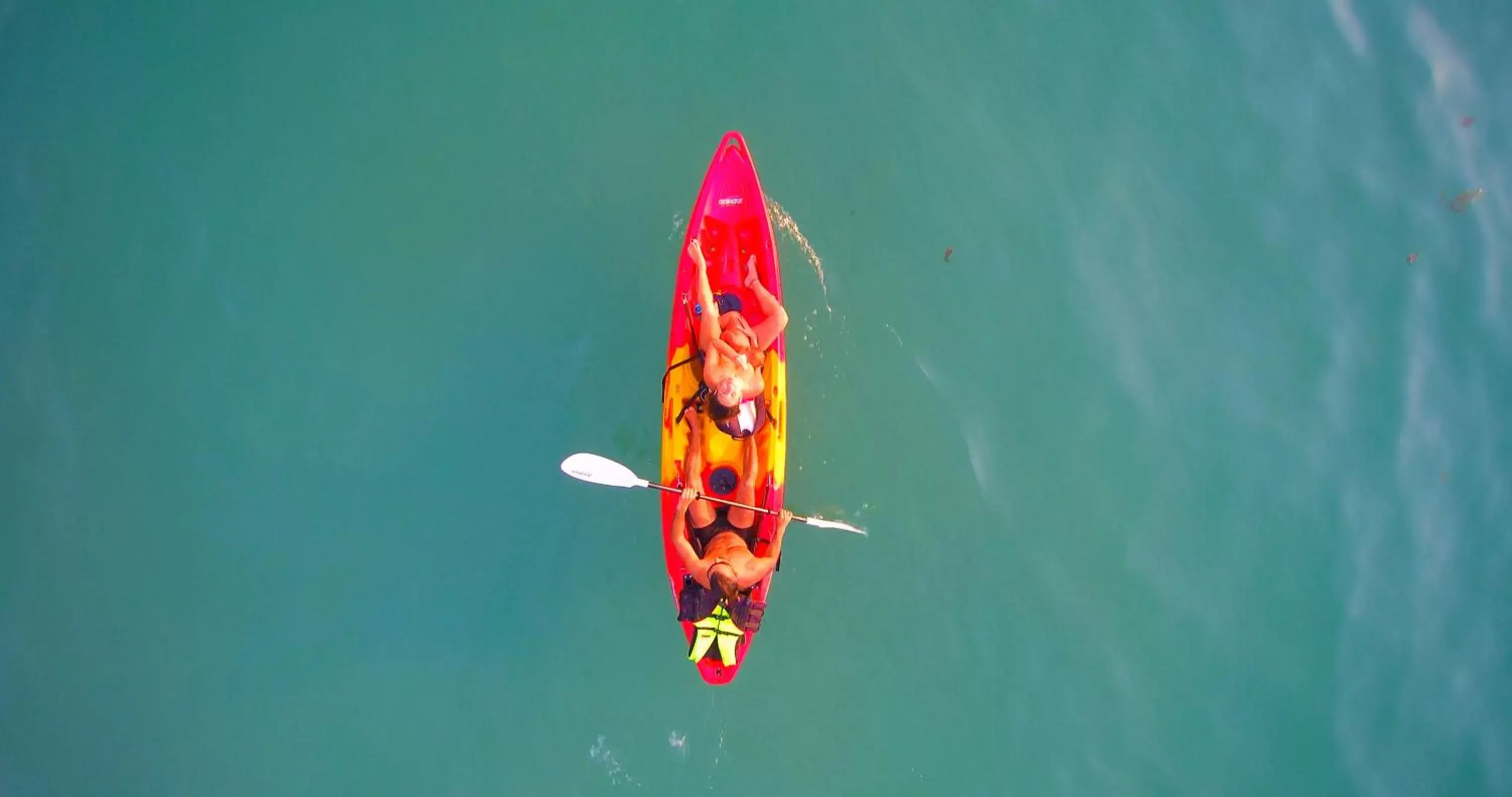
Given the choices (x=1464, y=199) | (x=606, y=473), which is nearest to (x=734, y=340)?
(x=606, y=473)

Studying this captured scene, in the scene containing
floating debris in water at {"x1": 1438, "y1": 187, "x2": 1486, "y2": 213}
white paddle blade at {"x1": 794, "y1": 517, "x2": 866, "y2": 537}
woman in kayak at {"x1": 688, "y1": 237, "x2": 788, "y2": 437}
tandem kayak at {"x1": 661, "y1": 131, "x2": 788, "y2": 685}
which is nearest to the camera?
woman in kayak at {"x1": 688, "y1": 237, "x2": 788, "y2": 437}

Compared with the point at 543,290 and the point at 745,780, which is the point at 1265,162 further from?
the point at 745,780

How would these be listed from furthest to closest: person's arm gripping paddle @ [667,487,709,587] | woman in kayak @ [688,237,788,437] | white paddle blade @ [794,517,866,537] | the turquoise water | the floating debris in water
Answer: the floating debris in water → the turquoise water → white paddle blade @ [794,517,866,537] → person's arm gripping paddle @ [667,487,709,587] → woman in kayak @ [688,237,788,437]

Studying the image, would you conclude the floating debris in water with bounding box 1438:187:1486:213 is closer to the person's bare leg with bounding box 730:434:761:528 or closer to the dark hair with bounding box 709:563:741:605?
the person's bare leg with bounding box 730:434:761:528

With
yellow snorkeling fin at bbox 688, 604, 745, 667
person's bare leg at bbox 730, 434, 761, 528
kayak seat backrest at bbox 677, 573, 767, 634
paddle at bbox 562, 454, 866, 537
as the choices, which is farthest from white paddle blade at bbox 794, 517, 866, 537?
yellow snorkeling fin at bbox 688, 604, 745, 667

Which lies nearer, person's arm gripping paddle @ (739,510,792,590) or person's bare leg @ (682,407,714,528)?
person's arm gripping paddle @ (739,510,792,590)

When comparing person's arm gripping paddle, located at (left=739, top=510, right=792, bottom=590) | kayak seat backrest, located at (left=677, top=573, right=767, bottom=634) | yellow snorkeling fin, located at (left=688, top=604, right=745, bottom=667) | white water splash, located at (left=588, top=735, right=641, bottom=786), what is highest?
person's arm gripping paddle, located at (left=739, top=510, right=792, bottom=590)

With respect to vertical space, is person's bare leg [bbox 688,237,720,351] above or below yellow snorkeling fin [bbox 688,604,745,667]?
above
